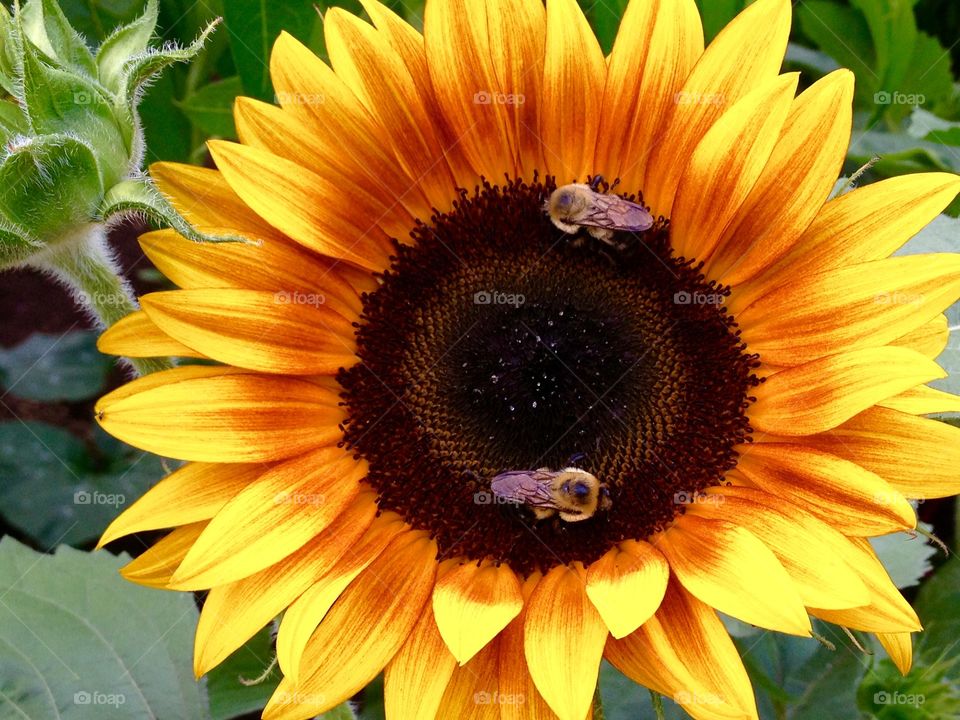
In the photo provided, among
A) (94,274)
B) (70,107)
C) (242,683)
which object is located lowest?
(242,683)

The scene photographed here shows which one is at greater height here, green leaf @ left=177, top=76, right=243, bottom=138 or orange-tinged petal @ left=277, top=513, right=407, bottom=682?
green leaf @ left=177, top=76, right=243, bottom=138

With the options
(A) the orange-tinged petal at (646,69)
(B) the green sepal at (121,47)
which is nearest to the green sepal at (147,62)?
(B) the green sepal at (121,47)

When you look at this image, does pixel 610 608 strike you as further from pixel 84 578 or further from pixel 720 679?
pixel 84 578

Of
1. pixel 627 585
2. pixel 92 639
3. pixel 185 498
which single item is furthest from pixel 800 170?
pixel 92 639

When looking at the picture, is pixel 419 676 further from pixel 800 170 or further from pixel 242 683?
pixel 800 170

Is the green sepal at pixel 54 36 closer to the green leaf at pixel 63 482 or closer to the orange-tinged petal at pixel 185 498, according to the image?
the orange-tinged petal at pixel 185 498

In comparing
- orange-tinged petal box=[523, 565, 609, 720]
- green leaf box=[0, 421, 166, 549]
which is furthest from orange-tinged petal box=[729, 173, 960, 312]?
green leaf box=[0, 421, 166, 549]

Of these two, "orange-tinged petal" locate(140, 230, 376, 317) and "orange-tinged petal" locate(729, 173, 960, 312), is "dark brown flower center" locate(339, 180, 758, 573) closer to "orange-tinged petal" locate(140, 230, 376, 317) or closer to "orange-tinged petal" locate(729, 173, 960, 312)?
"orange-tinged petal" locate(140, 230, 376, 317)
